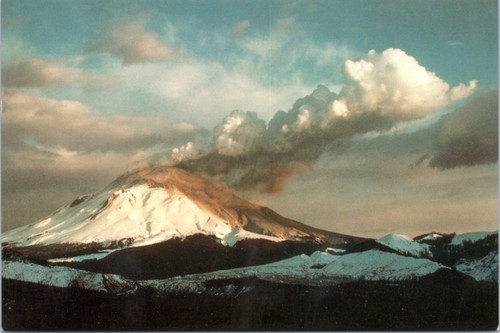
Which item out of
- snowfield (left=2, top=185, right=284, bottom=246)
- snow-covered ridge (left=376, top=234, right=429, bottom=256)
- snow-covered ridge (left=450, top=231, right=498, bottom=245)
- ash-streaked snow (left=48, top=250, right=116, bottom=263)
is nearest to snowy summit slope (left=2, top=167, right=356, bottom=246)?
snowfield (left=2, top=185, right=284, bottom=246)

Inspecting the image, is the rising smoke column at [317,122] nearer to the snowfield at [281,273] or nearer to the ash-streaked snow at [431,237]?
the snowfield at [281,273]

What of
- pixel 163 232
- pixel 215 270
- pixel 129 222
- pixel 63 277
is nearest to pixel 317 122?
pixel 215 270

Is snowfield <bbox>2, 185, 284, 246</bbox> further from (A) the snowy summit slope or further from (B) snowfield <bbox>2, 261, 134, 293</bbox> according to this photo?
(B) snowfield <bbox>2, 261, 134, 293</bbox>

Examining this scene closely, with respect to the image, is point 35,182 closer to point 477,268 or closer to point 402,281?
point 402,281

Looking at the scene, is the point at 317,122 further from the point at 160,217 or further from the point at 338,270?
the point at 160,217

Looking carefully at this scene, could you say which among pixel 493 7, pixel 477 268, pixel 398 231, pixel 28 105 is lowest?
pixel 477 268

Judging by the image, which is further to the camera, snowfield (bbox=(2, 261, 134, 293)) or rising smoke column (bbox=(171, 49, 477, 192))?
rising smoke column (bbox=(171, 49, 477, 192))

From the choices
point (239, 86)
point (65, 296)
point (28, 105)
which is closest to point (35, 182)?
point (28, 105)
